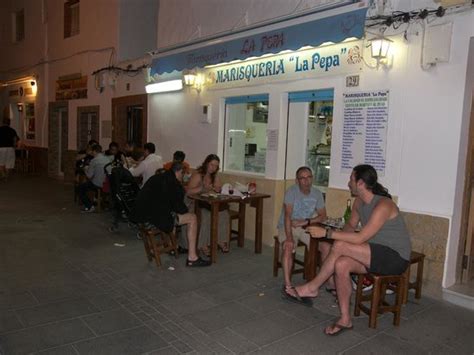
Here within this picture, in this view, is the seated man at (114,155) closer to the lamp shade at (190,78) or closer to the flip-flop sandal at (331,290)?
the lamp shade at (190,78)

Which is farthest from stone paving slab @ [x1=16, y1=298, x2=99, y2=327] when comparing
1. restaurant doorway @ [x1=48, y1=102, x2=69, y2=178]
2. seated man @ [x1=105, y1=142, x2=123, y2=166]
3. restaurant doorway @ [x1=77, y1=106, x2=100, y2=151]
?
restaurant doorway @ [x1=48, y1=102, x2=69, y2=178]

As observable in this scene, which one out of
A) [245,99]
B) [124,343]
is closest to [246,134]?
[245,99]

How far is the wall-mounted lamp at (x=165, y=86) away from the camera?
25.2 ft

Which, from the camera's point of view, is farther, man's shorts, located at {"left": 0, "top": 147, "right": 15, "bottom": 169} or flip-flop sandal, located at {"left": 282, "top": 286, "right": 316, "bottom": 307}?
man's shorts, located at {"left": 0, "top": 147, "right": 15, "bottom": 169}

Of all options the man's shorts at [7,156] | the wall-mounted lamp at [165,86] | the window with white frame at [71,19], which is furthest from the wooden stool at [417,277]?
the man's shorts at [7,156]

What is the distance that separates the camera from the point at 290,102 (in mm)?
6074

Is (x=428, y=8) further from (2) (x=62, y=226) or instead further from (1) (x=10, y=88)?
(1) (x=10, y=88)

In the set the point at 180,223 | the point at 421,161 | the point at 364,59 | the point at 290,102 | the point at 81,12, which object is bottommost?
the point at 180,223

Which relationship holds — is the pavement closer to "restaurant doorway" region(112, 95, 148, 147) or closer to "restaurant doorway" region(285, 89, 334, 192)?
"restaurant doorway" region(285, 89, 334, 192)

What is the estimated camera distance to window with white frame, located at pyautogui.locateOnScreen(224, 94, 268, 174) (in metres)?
6.66

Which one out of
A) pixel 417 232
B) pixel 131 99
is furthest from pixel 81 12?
pixel 417 232

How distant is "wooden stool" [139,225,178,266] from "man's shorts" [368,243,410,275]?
8.23ft

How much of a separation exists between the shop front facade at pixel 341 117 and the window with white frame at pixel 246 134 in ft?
0.06

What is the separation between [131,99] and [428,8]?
6.50 metres
